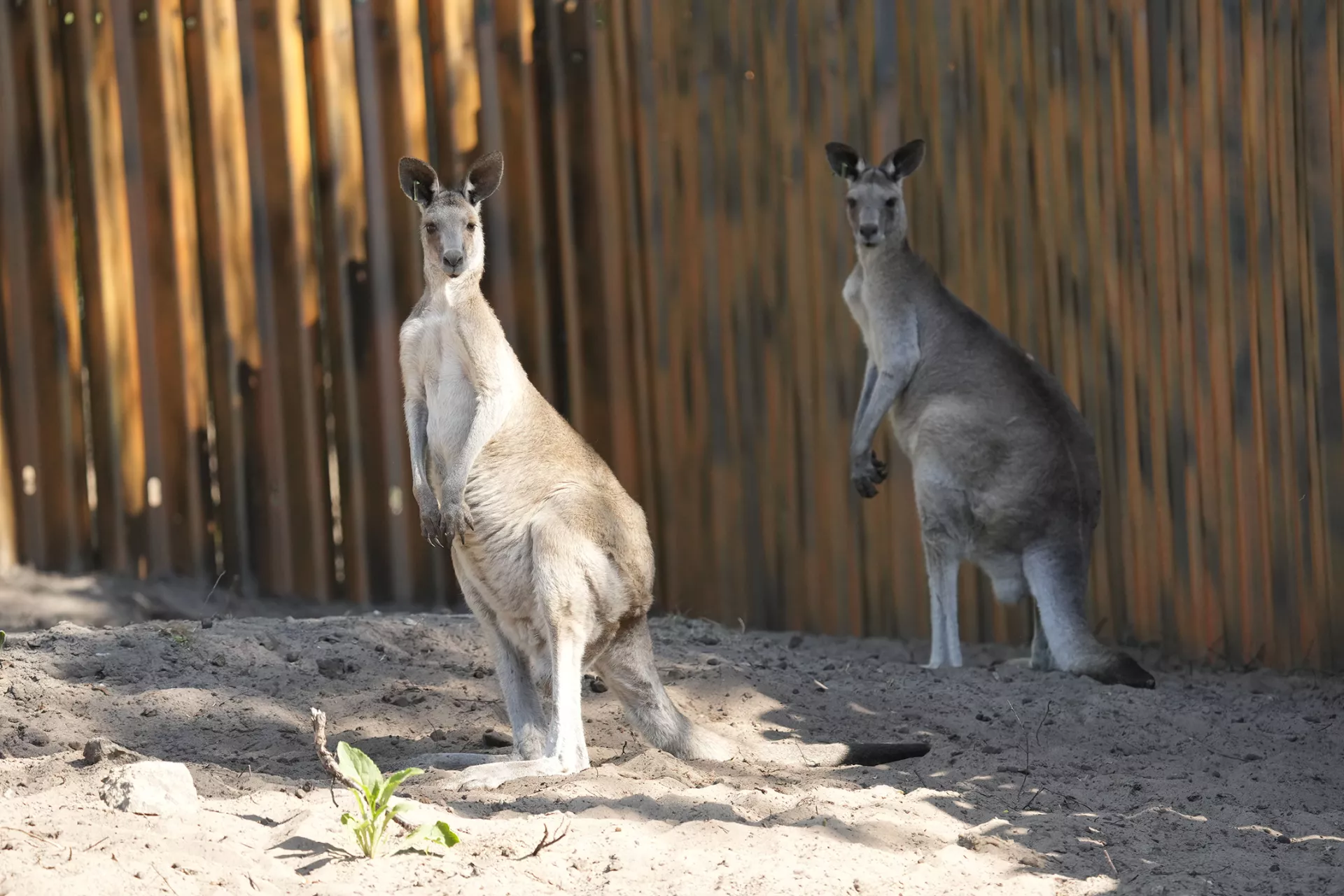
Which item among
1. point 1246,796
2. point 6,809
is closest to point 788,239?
point 1246,796

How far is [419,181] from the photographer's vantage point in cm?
483

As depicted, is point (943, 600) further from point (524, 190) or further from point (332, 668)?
point (524, 190)

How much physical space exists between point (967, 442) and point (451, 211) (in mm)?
2462

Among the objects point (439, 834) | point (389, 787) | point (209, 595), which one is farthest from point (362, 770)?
point (209, 595)

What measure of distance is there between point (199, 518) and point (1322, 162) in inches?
202

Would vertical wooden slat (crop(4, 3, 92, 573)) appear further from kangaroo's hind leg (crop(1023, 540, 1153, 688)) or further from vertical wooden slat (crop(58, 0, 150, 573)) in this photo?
kangaroo's hind leg (crop(1023, 540, 1153, 688))

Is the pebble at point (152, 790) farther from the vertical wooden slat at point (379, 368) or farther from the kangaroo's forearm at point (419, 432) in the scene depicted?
the vertical wooden slat at point (379, 368)

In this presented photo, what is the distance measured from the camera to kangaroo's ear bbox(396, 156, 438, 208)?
4746 millimetres

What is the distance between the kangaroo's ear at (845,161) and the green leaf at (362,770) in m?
3.69

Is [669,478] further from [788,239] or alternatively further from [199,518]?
[199,518]

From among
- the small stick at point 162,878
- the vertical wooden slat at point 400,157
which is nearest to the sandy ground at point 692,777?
the small stick at point 162,878

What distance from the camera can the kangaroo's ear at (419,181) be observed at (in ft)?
15.6

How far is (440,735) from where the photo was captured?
16.3 ft

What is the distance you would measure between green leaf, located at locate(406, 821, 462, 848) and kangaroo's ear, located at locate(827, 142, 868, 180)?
3.72 meters
